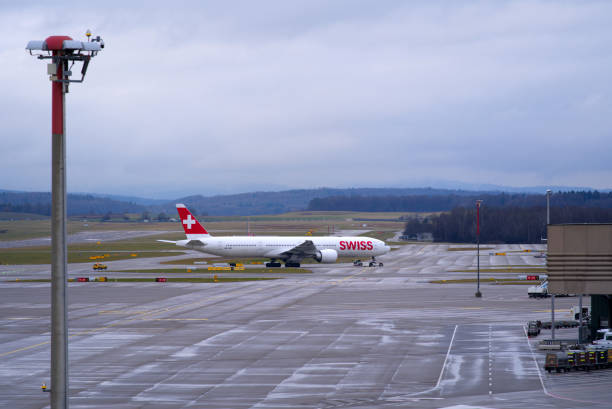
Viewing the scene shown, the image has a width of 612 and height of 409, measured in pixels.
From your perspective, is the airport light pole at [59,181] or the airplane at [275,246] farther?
the airplane at [275,246]

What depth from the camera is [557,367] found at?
3253cm

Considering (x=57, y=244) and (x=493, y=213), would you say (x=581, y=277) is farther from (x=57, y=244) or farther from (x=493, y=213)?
(x=493, y=213)

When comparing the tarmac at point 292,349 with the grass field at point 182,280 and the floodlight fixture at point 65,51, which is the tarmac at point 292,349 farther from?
the floodlight fixture at point 65,51

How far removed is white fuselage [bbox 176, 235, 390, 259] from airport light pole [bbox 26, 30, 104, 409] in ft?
248

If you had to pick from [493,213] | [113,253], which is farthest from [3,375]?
[493,213]

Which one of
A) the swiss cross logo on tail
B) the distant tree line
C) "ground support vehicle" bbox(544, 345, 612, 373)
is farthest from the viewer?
the distant tree line

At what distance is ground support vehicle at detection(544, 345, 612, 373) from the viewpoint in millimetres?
32656

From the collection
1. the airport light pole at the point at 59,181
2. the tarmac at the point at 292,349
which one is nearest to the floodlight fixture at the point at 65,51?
the airport light pole at the point at 59,181

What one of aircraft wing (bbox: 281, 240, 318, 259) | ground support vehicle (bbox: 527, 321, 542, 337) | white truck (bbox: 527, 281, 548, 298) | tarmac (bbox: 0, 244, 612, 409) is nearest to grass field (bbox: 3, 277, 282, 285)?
tarmac (bbox: 0, 244, 612, 409)

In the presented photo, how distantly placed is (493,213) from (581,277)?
157m

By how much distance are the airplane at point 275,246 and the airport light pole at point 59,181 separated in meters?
74.7

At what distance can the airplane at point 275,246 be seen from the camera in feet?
307

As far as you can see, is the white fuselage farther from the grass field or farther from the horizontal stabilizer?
the grass field

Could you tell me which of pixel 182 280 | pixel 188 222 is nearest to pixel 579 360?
pixel 182 280
